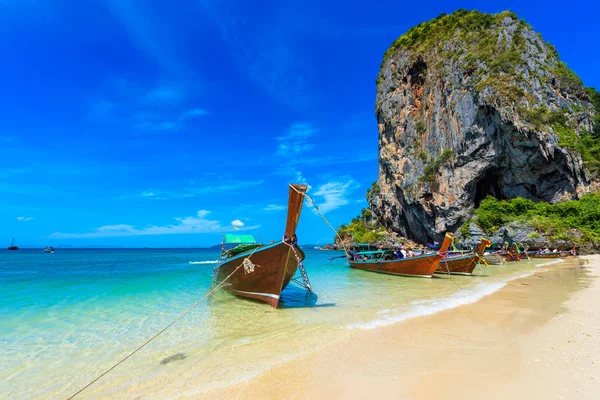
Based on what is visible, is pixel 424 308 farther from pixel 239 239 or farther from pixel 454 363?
pixel 239 239

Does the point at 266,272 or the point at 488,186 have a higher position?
the point at 488,186

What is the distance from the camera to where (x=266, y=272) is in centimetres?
967

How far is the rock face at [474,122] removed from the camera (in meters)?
32.0

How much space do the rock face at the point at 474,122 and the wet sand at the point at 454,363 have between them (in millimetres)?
32297

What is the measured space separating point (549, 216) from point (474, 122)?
13624mm

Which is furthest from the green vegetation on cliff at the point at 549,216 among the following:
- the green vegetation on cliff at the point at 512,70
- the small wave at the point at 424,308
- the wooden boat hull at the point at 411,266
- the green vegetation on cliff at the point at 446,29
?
the small wave at the point at 424,308

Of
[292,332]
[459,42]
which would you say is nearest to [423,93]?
[459,42]

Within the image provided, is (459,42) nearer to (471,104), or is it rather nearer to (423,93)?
(423,93)

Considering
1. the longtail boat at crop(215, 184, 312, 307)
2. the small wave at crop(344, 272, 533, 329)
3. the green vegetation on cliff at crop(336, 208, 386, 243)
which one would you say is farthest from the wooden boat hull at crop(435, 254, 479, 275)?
the green vegetation on cliff at crop(336, 208, 386, 243)

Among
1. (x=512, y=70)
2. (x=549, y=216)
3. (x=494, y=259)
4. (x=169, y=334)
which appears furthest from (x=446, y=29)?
(x=169, y=334)

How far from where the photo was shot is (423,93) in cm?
4584

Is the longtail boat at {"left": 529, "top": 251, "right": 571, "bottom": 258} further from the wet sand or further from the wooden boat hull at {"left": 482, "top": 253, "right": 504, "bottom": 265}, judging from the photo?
the wet sand

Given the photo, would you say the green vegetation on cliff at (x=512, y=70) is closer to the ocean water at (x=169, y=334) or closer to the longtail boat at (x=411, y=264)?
the longtail boat at (x=411, y=264)

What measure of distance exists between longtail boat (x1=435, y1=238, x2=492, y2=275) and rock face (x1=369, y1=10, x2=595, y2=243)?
2078 cm
